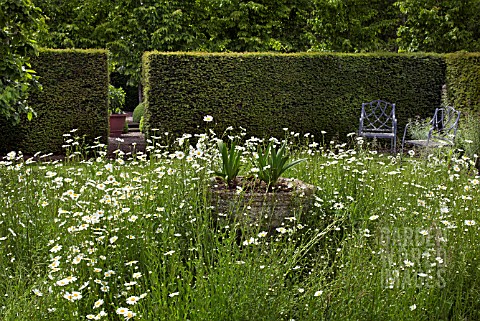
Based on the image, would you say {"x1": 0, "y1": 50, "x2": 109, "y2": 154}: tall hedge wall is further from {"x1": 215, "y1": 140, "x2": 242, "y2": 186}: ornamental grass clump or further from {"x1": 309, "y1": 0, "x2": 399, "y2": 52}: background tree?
{"x1": 309, "y1": 0, "x2": 399, "y2": 52}: background tree

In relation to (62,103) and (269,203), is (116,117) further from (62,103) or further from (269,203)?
(269,203)

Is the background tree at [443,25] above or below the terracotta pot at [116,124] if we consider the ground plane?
above

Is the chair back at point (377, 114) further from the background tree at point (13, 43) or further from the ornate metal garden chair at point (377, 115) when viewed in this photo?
the background tree at point (13, 43)

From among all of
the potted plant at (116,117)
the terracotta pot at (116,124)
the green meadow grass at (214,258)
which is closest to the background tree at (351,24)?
the potted plant at (116,117)

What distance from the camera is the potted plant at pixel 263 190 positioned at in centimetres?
406

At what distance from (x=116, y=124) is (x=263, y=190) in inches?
439

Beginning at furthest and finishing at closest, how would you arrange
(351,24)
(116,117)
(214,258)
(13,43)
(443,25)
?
(351,24) → (443,25) → (116,117) → (13,43) → (214,258)

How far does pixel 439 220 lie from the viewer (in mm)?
3326

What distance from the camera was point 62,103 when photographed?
1009 cm

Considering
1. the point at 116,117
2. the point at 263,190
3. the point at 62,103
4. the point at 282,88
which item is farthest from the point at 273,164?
the point at 116,117

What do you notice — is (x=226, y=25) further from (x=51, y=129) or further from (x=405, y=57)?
(x=51, y=129)

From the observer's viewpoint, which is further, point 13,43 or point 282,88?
point 282,88

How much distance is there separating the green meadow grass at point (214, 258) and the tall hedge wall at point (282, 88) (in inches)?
228

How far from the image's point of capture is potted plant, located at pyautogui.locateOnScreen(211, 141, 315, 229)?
4.06 m
